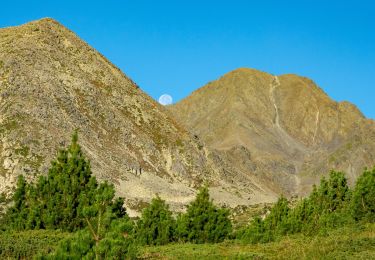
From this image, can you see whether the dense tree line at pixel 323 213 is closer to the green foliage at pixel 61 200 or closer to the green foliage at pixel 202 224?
the green foliage at pixel 202 224

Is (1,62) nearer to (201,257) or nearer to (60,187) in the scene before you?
(60,187)

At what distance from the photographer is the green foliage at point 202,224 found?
3856cm

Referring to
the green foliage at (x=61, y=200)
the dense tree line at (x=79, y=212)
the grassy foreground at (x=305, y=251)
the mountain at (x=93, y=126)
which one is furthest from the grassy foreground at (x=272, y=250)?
the mountain at (x=93, y=126)

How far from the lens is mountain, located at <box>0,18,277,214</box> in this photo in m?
90.1

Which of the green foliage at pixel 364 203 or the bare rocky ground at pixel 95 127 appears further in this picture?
the bare rocky ground at pixel 95 127

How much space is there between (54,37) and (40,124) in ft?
124

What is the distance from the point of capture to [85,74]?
12031cm

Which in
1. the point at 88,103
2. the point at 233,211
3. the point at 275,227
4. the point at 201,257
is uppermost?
the point at 88,103

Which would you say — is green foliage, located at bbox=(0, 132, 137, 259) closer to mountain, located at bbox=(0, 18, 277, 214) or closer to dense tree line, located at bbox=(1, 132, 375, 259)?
dense tree line, located at bbox=(1, 132, 375, 259)

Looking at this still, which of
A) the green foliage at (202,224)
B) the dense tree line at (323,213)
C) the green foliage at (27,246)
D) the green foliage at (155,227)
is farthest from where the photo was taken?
the green foliage at (202,224)

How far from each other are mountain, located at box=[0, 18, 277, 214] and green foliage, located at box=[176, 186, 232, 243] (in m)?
43.3

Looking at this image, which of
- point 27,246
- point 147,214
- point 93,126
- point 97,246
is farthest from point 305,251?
point 93,126

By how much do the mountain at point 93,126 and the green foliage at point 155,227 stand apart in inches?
1719

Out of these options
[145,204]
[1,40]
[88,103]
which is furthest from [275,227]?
[1,40]
